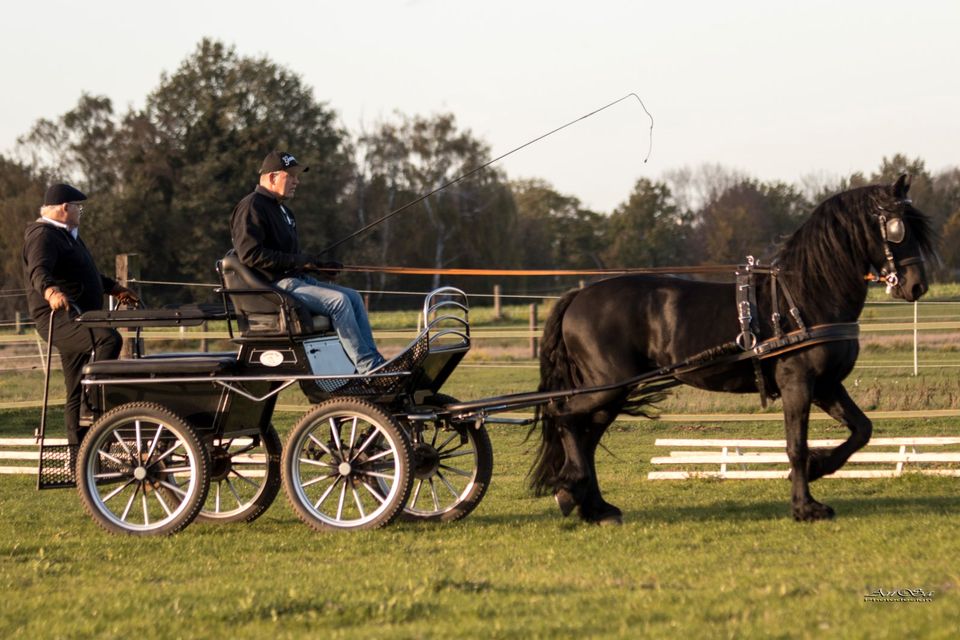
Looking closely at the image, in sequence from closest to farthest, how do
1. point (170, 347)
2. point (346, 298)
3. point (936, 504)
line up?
point (346, 298) < point (936, 504) < point (170, 347)

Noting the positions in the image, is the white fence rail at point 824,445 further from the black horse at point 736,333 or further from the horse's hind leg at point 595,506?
the horse's hind leg at point 595,506

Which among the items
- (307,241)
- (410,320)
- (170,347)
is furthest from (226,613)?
(307,241)

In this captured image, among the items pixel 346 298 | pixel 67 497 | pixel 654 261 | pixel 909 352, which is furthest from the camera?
pixel 654 261

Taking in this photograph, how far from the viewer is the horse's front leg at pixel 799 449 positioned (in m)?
7.41

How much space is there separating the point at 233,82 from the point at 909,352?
29.2 meters

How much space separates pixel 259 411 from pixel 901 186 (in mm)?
4317

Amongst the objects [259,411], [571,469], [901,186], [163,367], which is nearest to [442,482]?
[571,469]

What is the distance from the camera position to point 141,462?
7.48m

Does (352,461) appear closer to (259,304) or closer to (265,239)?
(259,304)

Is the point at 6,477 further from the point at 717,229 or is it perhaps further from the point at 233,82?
the point at 717,229

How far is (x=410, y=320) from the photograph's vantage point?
3444cm

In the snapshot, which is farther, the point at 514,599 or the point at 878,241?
the point at 878,241

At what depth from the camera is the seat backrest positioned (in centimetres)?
721

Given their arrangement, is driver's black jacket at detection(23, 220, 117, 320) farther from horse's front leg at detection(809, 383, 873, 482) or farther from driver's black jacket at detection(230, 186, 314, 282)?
horse's front leg at detection(809, 383, 873, 482)
